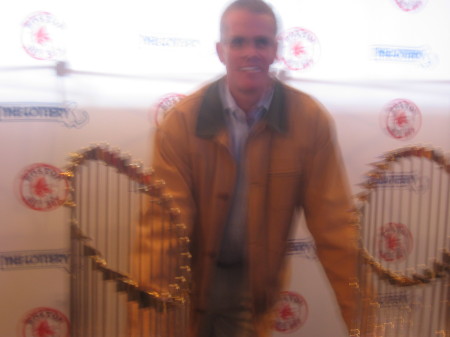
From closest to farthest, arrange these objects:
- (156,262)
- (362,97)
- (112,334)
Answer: (156,262)
(112,334)
(362,97)

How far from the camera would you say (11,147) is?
1312mm

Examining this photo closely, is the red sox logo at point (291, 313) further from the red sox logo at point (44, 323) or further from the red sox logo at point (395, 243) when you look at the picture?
the red sox logo at point (44, 323)

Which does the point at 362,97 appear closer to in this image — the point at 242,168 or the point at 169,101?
the point at 169,101

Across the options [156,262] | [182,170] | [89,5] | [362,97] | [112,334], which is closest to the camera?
[156,262]

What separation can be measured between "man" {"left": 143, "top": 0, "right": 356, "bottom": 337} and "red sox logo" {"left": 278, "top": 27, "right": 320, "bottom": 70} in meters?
0.63

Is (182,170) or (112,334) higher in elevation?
(182,170)

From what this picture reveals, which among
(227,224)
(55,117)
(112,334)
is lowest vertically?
(112,334)

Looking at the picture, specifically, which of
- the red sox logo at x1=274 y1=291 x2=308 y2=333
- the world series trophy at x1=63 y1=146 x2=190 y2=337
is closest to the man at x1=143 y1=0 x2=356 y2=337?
the world series trophy at x1=63 y1=146 x2=190 y2=337

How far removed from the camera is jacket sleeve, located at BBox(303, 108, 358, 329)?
33.5 inches

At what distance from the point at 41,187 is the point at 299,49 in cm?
91

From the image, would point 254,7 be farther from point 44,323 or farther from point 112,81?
point 44,323

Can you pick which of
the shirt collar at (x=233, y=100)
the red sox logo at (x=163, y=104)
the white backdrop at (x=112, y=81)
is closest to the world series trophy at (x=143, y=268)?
the shirt collar at (x=233, y=100)

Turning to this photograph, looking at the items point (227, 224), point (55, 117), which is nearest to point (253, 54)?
point (227, 224)

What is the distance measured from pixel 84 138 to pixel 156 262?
2.44 feet
